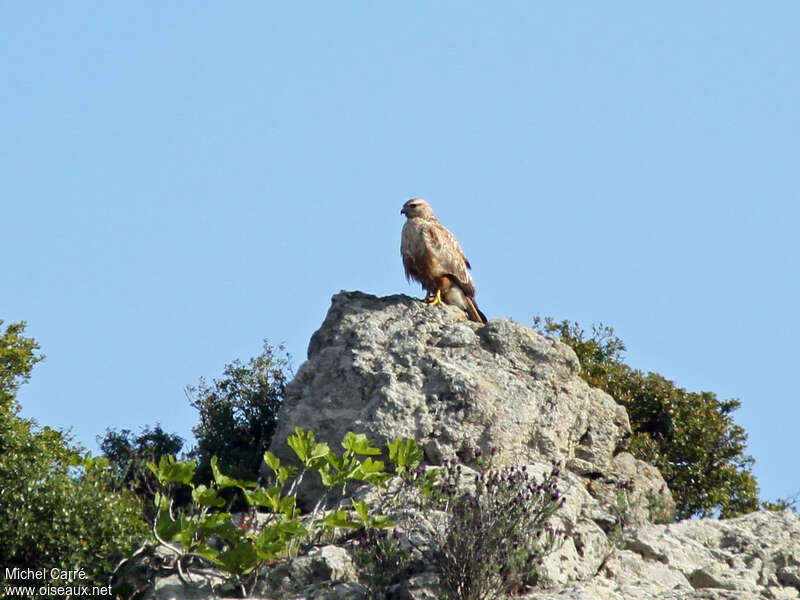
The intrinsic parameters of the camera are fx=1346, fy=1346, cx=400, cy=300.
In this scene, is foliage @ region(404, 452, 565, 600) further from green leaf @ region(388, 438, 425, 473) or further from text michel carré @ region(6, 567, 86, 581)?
text michel carré @ region(6, 567, 86, 581)

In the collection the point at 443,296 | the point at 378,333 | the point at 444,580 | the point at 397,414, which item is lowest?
the point at 444,580

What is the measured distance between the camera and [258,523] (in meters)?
12.1

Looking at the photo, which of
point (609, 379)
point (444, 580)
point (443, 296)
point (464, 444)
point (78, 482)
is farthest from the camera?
point (609, 379)

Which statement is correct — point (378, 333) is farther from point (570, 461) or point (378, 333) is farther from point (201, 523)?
point (201, 523)

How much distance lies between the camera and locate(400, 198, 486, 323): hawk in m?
16.2

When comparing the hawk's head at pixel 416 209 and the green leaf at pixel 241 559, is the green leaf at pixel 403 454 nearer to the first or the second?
the green leaf at pixel 241 559

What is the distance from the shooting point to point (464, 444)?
1350 centimetres

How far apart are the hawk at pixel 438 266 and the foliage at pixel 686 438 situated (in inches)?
77.3

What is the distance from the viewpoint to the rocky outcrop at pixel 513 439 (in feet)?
38.1

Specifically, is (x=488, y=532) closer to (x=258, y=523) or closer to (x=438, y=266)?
(x=258, y=523)

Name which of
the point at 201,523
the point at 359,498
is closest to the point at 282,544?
the point at 201,523

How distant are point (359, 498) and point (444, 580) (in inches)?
75.6

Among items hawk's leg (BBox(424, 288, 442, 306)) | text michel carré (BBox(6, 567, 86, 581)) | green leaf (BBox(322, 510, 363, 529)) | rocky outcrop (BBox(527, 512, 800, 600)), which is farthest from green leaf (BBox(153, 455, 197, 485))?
hawk's leg (BBox(424, 288, 442, 306))

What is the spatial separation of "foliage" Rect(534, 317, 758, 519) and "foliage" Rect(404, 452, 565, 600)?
4.68 meters
